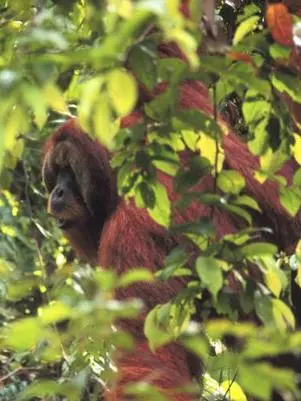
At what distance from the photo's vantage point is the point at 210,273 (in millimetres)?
2582

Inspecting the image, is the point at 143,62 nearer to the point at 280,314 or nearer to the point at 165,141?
the point at 165,141

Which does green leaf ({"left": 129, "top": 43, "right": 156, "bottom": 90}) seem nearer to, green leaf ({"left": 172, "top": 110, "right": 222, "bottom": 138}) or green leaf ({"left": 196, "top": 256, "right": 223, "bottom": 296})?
green leaf ({"left": 172, "top": 110, "right": 222, "bottom": 138})

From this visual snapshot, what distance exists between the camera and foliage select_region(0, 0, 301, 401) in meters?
2.02

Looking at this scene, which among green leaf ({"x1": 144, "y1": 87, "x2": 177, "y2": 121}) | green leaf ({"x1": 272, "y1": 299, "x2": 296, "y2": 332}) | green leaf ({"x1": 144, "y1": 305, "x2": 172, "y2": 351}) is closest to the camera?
green leaf ({"x1": 144, "y1": 305, "x2": 172, "y2": 351})

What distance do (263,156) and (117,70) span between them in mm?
837

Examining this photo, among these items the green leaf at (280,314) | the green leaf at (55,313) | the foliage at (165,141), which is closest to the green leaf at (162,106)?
the foliage at (165,141)

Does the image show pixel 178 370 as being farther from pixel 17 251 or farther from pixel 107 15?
pixel 17 251

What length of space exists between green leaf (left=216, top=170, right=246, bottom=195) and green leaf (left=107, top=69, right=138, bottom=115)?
0.81 metres

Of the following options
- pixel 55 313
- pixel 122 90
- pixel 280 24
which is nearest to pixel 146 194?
pixel 280 24

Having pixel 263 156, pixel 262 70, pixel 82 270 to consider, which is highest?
pixel 262 70

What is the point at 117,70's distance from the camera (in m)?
2.15

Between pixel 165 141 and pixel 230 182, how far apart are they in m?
0.22

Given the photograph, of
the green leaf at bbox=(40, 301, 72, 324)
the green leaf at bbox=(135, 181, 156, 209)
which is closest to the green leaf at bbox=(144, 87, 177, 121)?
the green leaf at bbox=(135, 181, 156, 209)

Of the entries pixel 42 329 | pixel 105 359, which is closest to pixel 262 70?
pixel 42 329
